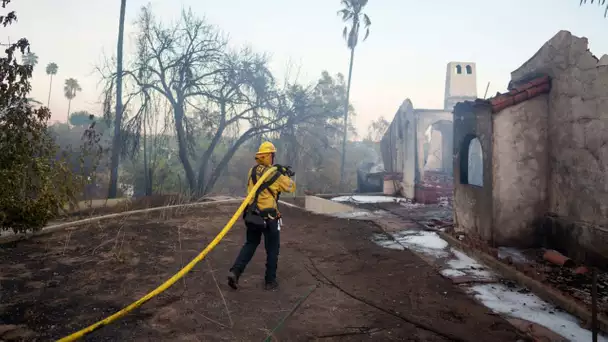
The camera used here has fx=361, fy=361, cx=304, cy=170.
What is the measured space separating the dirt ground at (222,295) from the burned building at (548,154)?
200 centimetres

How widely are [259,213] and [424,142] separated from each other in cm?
1664

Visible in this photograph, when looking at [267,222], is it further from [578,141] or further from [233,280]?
[578,141]

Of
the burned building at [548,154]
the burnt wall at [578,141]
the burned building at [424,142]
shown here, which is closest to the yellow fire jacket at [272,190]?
the burned building at [548,154]

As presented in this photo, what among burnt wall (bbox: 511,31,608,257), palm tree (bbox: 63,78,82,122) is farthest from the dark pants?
palm tree (bbox: 63,78,82,122)

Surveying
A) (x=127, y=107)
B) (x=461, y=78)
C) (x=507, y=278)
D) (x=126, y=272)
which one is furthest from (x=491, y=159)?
(x=461, y=78)

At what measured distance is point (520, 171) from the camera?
6.39m

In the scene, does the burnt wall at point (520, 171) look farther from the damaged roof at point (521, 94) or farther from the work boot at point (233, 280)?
the work boot at point (233, 280)

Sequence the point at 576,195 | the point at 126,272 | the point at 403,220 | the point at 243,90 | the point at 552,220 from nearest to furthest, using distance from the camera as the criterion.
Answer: the point at 126,272
the point at 576,195
the point at 552,220
the point at 403,220
the point at 243,90

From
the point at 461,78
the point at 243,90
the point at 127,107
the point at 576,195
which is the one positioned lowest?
the point at 576,195

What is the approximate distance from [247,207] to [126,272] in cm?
199

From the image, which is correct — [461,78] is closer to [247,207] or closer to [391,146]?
[391,146]

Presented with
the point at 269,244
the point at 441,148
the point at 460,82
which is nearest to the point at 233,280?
the point at 269,244

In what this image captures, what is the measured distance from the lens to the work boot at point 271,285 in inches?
179

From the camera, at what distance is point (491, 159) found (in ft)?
20.8
